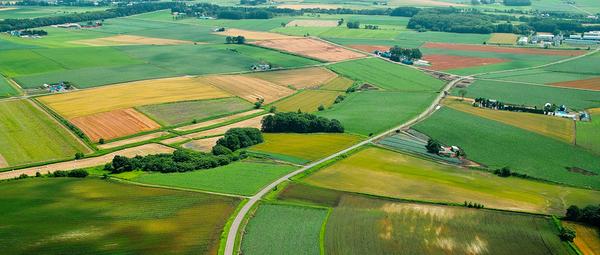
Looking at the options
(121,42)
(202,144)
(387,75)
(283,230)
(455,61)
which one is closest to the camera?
(283,230)

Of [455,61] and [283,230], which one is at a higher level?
[455,61]

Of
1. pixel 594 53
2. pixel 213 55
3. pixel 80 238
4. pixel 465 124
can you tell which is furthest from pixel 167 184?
pixel 594 53

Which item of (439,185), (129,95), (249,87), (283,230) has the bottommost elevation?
(439,185)

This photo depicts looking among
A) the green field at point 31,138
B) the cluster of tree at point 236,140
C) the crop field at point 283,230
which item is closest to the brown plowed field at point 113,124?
the green field at point 31,138

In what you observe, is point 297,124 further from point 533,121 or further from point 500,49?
point 500,49

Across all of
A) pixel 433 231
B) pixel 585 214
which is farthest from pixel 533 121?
pixel 433 231

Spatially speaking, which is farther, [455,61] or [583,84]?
[455,61]

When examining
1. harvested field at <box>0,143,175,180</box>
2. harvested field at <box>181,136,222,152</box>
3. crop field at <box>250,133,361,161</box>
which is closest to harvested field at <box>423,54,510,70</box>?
crop field at <box>250,133,361,161</box>
